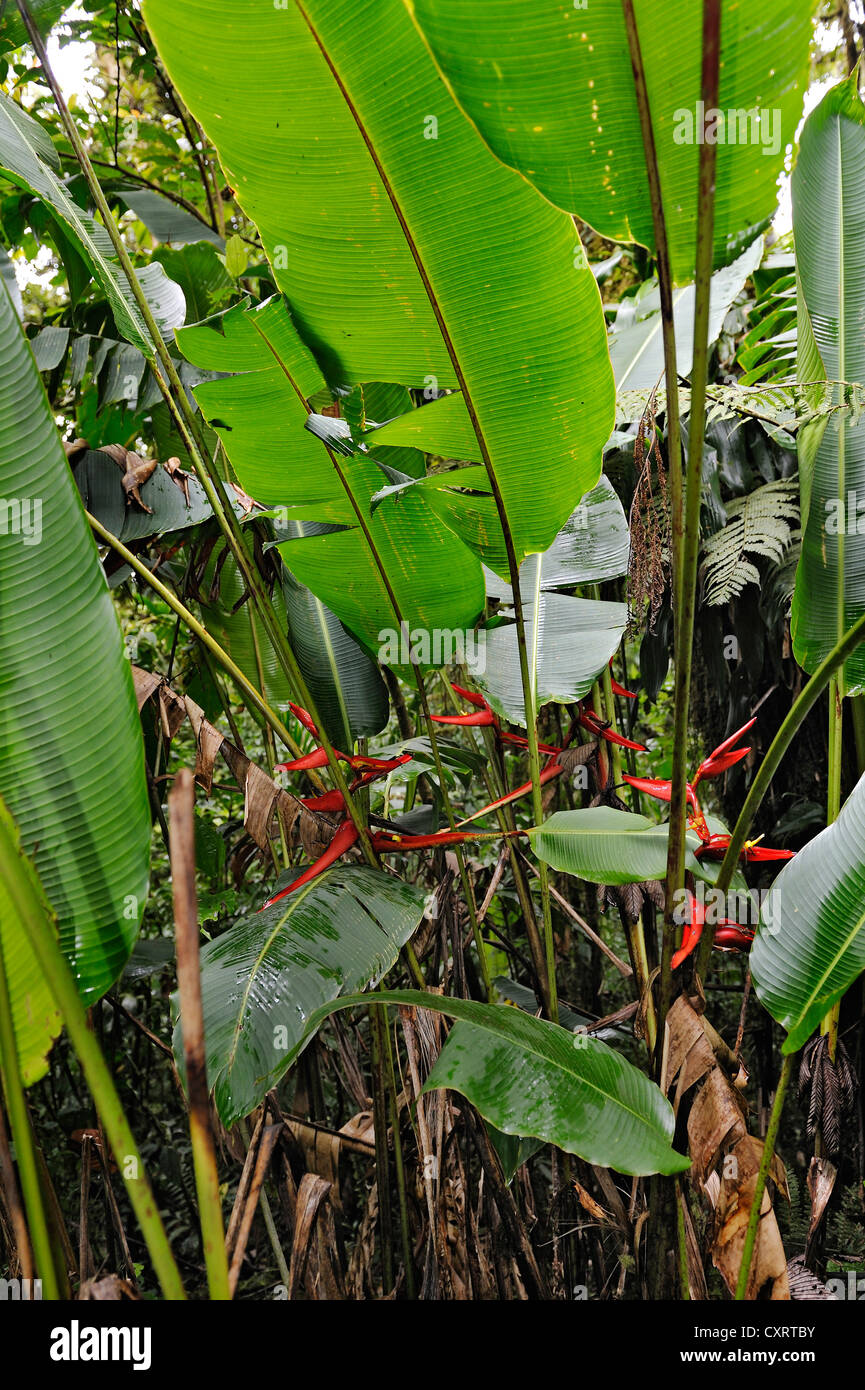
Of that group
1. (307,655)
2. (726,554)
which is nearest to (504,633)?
(307,655)

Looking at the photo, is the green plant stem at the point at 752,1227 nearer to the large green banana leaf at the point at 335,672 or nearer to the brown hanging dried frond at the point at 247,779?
the brown hanging dried frond at the point at 247,779

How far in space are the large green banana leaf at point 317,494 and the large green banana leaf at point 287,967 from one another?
0.39 meters

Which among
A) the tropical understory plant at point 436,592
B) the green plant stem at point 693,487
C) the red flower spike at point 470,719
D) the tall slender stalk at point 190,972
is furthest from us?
the red flower spike at point 470,719

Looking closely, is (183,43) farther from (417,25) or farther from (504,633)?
(504,633)

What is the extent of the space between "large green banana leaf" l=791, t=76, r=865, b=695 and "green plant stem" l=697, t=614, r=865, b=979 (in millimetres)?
358

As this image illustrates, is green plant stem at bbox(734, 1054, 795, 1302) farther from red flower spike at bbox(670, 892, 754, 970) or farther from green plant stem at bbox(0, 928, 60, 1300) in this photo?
green plant stem at bbox(0, 928, 60, 1300)

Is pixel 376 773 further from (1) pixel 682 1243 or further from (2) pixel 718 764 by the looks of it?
(1) pixel 682 1243

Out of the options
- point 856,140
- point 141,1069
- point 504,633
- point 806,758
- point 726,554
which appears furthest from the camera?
point 141,1069

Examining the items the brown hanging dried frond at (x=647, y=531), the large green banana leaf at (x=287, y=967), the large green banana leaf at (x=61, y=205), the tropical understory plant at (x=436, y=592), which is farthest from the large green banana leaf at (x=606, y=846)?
the large green banana leaf at (x=61, y=205)

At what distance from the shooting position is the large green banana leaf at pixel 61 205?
99cm

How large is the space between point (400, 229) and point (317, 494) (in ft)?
1.24
